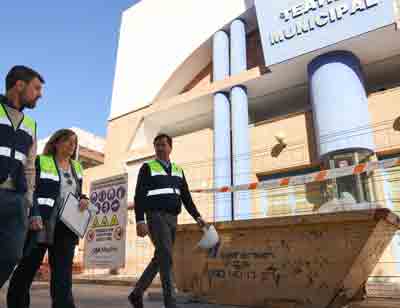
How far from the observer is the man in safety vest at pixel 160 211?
316cm

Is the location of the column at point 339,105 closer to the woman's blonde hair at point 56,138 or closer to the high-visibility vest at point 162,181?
the high-visibility vest at point 162,181

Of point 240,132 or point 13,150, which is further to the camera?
point 240,132

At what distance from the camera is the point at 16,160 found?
2082 millimetres

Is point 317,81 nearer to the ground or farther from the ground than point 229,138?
farther from the ground

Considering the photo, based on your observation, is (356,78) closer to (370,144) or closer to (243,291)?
(370,144)

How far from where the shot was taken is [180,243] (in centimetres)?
445

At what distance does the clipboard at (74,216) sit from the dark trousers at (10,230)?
0.70m

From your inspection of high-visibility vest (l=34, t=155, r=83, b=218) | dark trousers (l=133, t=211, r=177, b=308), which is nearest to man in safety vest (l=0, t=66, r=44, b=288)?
high-visibility vest (l=34, t=155, r=83, b=218)

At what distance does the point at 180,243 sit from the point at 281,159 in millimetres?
6970

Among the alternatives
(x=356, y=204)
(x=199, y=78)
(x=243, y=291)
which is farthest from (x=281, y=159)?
(x=243, y=291)

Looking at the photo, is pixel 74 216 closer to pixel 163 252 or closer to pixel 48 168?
pixel 48 168

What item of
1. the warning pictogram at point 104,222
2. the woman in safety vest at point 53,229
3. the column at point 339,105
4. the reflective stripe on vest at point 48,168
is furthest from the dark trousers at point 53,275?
the column at point 339,105

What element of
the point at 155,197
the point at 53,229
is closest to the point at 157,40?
the point at 155,197

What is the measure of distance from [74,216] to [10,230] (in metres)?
0.87
